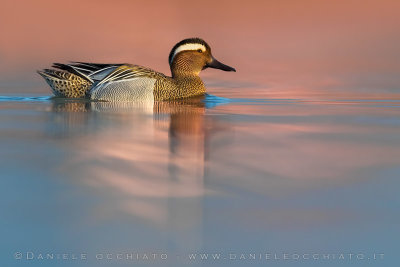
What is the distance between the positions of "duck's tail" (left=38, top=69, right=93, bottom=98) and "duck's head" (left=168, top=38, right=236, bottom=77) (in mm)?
1656

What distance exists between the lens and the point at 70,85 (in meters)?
11.7

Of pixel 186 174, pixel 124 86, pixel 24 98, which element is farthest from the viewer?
pixel 124 86

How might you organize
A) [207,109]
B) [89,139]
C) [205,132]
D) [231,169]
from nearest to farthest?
1. [231,169]
2. [89,139]
3. [205,132]
4. [207,109]

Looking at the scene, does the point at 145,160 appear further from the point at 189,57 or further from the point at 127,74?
the point at 189,57

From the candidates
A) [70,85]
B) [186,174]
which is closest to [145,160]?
[186,174]

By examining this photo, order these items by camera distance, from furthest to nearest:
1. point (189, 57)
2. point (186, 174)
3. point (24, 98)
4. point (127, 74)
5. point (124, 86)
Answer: point (189, 57) → point (127, 74) → point (124, 86) → point (24, 98) → point (186, 174)

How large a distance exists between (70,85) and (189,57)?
6.95 feet

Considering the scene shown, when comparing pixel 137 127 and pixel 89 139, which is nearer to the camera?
pixel 89 139

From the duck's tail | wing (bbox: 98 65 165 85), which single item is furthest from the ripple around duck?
wing (bbox: 98 65 165 85)

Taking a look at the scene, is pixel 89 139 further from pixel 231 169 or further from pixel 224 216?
pixel 224 216

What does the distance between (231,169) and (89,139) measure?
1.66 metres

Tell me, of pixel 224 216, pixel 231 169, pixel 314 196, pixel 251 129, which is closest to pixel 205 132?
pixel 251 129

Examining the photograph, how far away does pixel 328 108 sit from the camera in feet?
33.2

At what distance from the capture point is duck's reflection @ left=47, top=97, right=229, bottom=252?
3.57 m
